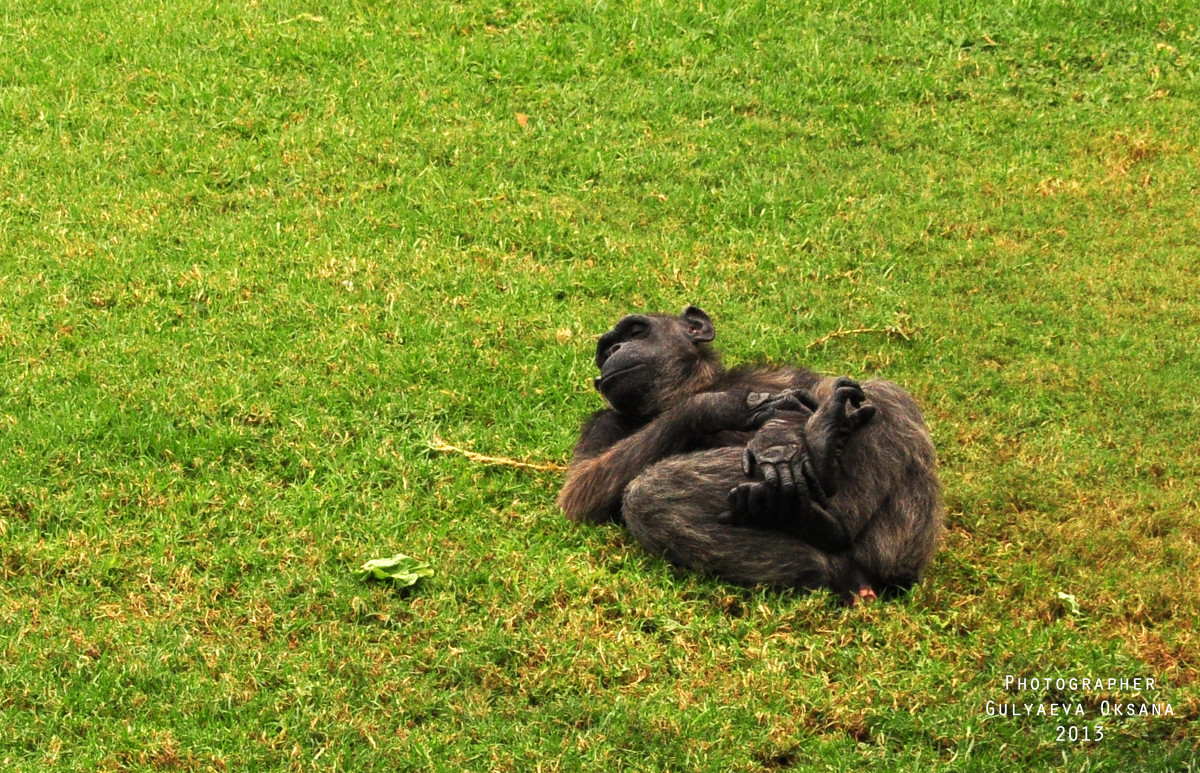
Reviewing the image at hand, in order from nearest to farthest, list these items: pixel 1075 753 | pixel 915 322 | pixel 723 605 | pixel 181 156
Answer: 1. pixel 1075 753
2. pixel 723 605
3. pixel 915 322
4. pixel 181 156

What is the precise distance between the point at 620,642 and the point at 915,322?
387 centimetres

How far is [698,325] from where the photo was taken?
7.14 metres

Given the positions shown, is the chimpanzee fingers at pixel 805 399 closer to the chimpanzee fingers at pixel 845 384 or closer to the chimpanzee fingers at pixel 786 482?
the chimpanzee fingers at pixel 845 384

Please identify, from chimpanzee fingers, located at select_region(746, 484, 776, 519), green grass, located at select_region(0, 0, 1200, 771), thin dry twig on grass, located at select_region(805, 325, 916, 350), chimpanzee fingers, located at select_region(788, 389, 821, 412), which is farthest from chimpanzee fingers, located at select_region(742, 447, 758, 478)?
thin dry twig on grass, located at select_region(805, 325, 916, 350)

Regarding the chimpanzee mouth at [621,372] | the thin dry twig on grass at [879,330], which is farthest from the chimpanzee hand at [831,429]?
the thin dry twig on grass at [879,330]

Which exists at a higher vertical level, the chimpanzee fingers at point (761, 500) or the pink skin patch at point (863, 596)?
the chimpanzee fingers at point (761, 500)

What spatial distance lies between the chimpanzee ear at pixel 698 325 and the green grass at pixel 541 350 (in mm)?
1020

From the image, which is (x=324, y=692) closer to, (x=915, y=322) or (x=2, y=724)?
(x=2, y=724)

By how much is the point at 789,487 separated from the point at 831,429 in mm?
288

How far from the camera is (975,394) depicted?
27.6 feet

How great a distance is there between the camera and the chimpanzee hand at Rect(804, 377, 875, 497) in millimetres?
6094

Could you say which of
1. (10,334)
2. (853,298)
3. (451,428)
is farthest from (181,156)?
(853,298)

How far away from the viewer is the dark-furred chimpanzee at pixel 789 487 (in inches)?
242

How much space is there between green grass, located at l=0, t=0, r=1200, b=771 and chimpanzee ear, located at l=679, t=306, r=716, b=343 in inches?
40.2
